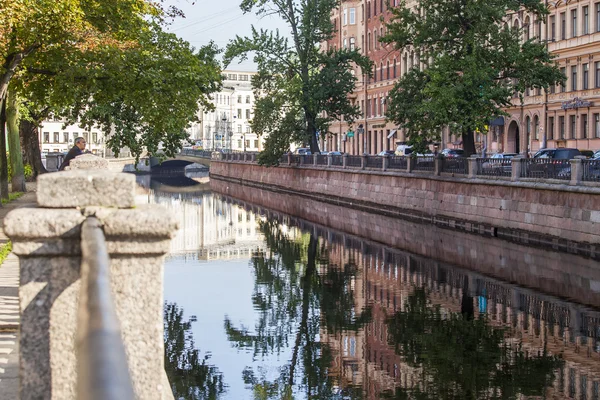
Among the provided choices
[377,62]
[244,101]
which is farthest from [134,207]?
[244,101]

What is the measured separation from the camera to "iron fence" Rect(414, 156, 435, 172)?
148 ft

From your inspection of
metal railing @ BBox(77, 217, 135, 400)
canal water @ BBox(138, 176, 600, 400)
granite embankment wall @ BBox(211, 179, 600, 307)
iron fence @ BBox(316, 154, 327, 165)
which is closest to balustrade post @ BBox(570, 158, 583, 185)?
granite embankment wall @ BBox(211, 179, 600, 307)

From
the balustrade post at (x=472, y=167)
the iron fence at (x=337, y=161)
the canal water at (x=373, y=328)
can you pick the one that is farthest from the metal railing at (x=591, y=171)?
the iron fence at (x=337, y=161)

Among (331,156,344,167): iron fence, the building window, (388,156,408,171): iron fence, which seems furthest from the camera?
(331,156,344,167): iron fence

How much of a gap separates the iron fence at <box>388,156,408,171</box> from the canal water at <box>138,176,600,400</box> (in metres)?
14.1

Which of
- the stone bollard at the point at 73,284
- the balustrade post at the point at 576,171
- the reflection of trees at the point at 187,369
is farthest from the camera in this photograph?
the balustrade post at the point at 576,171

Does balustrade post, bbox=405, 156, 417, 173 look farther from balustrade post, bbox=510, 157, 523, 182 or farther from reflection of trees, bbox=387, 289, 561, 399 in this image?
reflection of trees, bbox=387, 289, 561, 399

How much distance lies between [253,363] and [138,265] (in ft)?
39.9

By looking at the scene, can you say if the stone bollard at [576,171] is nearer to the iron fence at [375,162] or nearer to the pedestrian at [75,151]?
the pedestrian at [75,151]

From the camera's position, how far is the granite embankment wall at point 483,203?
3059 cm

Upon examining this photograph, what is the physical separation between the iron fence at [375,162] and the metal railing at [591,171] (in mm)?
21222

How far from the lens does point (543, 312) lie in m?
21.4

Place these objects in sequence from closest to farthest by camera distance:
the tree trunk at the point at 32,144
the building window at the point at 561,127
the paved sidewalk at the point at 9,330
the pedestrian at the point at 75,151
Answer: the paved sidewalk at the point at 9,330 → the pedestrian at the point at 75,151 → the tree trunk at the point at 32,144 → the building window at the point at 561,127

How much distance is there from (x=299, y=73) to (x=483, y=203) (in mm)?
26916
